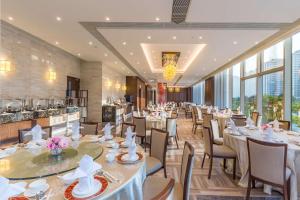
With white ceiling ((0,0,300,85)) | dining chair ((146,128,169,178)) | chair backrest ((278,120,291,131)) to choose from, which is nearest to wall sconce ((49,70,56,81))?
white ceiling ((0,0,300,85))

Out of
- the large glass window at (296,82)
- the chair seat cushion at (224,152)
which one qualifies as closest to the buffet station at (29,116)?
the chair seat cushion at (224,152)

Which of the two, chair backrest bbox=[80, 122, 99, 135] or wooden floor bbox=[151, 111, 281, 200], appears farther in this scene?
chair backrest bbox=[80, 122, 99, 135]

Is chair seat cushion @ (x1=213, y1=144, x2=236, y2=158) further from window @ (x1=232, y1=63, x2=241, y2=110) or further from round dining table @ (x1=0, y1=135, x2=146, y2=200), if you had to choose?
window @ (x1=232, y1=63, x2=241, y2=110)

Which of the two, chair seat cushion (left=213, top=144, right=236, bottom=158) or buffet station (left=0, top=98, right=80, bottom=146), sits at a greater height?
buffet station (left=0, top=98, right=80, bottom=146)

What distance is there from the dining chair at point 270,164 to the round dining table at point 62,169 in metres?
1.66

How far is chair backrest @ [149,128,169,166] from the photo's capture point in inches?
115

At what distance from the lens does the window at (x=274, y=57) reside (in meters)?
6.38

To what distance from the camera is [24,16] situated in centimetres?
437

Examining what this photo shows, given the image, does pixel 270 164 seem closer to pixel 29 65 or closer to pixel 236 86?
pixel 29 65

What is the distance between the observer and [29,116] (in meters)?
4.94

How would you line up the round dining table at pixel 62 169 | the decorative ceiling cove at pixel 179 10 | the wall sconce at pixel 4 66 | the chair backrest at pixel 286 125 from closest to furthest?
the round dining table at pixel 62 169 → the decorative ceiling cove at pixel 179 10 → the chair backrest at pixel 286 125 → the wall sconce at pixel 4 66

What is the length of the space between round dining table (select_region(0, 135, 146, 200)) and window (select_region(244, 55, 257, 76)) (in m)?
7.87

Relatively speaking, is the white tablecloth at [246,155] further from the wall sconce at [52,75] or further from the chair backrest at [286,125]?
the wall sconce at [52,75]

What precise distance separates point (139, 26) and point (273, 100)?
563 centimetres
